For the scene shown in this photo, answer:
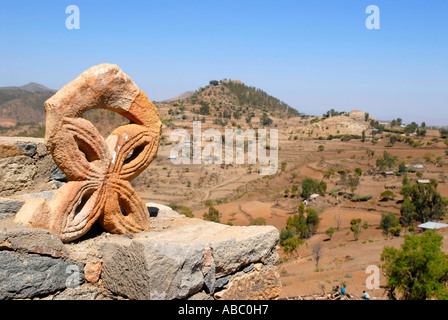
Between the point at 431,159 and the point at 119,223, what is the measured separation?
162 feet

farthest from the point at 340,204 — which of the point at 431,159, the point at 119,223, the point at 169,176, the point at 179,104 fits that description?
the point at 179,104

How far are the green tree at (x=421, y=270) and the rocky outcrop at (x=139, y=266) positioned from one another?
10421mm

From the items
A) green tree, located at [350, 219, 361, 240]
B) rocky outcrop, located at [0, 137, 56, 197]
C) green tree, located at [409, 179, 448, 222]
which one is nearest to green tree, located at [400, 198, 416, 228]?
green tree, located at [409, 179, 448, 222]

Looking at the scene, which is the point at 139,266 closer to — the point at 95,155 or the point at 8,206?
the point at 95,155

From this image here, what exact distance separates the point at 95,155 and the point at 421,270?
12.6 m

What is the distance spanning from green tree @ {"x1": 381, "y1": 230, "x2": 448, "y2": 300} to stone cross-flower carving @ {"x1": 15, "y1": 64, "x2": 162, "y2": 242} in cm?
1136

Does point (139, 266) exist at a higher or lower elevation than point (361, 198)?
higher

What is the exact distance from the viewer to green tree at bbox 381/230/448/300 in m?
12.6

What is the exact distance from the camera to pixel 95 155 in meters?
4.50

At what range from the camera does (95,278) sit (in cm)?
389

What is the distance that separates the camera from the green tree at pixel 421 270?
497 inches

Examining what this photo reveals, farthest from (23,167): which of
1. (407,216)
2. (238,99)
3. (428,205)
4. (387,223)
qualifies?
(238,99)

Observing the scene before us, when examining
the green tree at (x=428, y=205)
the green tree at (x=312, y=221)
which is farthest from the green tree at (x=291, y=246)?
the green tree at (x=428, y=205)
